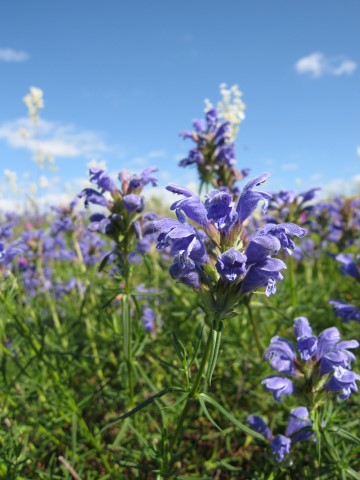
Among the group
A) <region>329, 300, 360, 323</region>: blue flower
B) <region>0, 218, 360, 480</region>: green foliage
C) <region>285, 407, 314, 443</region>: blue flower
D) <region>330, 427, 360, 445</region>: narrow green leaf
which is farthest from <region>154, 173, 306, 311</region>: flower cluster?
<region>329, 300, 360, 323</region>: blue flower

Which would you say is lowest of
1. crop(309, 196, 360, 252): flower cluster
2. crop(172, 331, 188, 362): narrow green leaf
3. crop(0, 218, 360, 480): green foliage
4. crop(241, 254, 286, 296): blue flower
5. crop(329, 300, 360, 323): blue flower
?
crop(0, 218, 360, 480): green foliage

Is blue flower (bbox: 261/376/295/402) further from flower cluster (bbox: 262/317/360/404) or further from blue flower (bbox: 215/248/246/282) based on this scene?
blue flower (bbox: 215/248/246/282)

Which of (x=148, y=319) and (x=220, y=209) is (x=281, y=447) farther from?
(x=148, y=319)

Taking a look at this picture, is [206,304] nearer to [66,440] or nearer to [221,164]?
[66,440]

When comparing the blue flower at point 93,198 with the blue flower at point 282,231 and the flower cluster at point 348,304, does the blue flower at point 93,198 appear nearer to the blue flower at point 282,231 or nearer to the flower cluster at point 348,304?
the blue flower at point 282,231

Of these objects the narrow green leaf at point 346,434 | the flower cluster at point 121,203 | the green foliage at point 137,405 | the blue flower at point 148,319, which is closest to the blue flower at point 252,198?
the green foliage at point 137,405

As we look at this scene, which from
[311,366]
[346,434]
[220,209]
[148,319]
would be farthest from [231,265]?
→ [148,319]

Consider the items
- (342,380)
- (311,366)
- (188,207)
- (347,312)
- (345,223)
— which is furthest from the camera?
(345,223)
